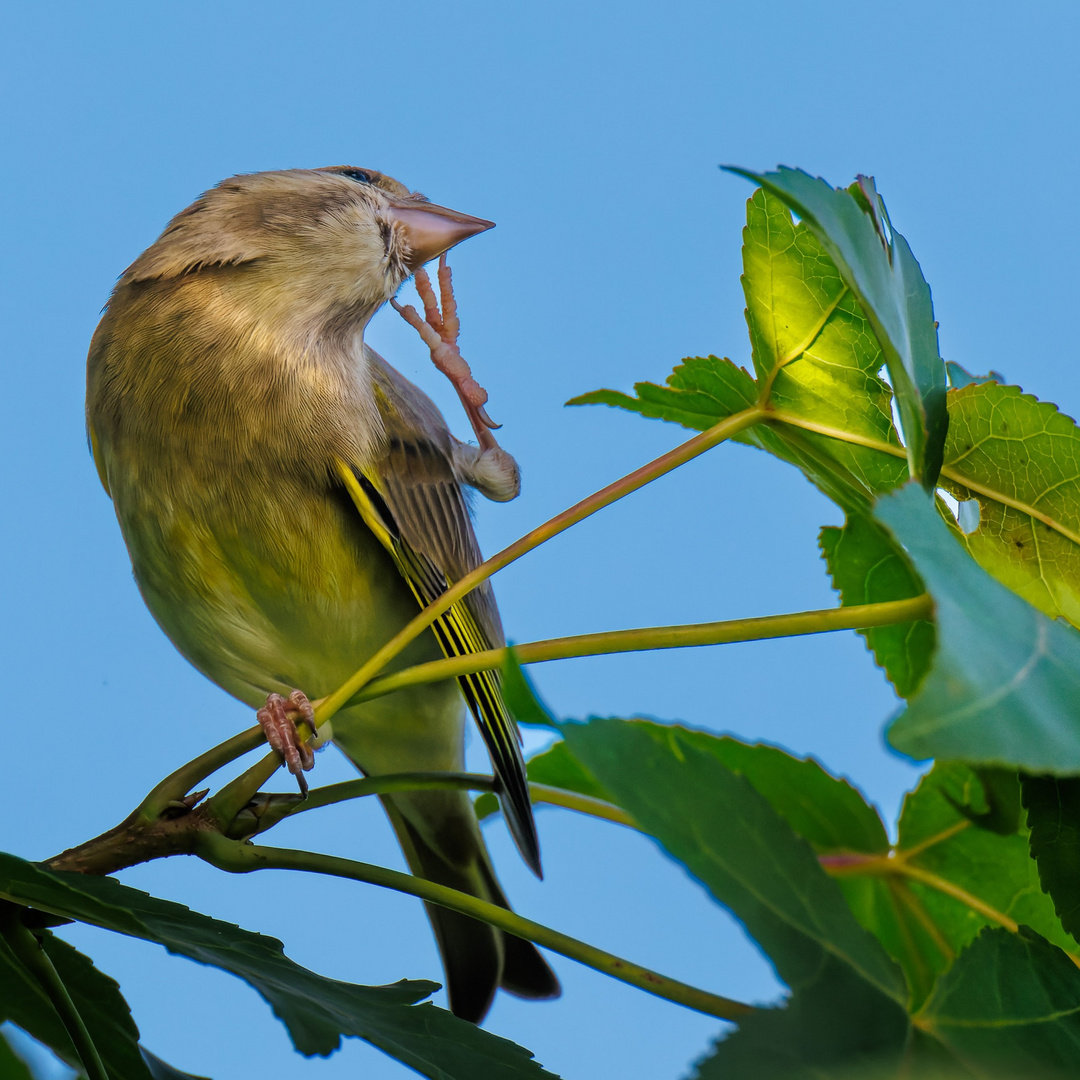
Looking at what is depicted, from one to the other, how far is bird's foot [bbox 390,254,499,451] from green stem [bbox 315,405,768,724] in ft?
1.42

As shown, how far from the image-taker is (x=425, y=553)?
1.06m

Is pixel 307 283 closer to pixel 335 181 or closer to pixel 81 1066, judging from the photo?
pixel 335 181

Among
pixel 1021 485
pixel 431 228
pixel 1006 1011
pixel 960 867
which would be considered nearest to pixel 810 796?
pixel 960 867

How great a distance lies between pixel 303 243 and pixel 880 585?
66 centimetres

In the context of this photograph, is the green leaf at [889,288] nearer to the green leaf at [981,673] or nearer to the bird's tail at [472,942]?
the green leaf at [981,673]

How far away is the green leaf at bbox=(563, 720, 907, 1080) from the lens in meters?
0.39

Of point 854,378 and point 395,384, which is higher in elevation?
point 395,384

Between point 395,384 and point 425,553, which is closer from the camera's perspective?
point 425,553

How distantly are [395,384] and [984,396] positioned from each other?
0.67 m

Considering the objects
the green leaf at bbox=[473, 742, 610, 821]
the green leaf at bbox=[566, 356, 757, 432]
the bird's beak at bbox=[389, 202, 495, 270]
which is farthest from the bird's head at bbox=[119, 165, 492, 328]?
the green leaf at bbox=[473, 742, 610, 821]

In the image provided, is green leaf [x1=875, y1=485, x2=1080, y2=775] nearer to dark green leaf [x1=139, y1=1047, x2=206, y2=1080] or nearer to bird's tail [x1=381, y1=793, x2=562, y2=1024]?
dark green leaf [x1=139, y1=1047, x2=206, y2=1080]

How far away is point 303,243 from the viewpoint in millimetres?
1107

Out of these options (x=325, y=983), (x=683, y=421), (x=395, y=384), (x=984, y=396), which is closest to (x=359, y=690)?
(x=325, y=983)

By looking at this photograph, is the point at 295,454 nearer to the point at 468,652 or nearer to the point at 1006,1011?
the point at 468,652
